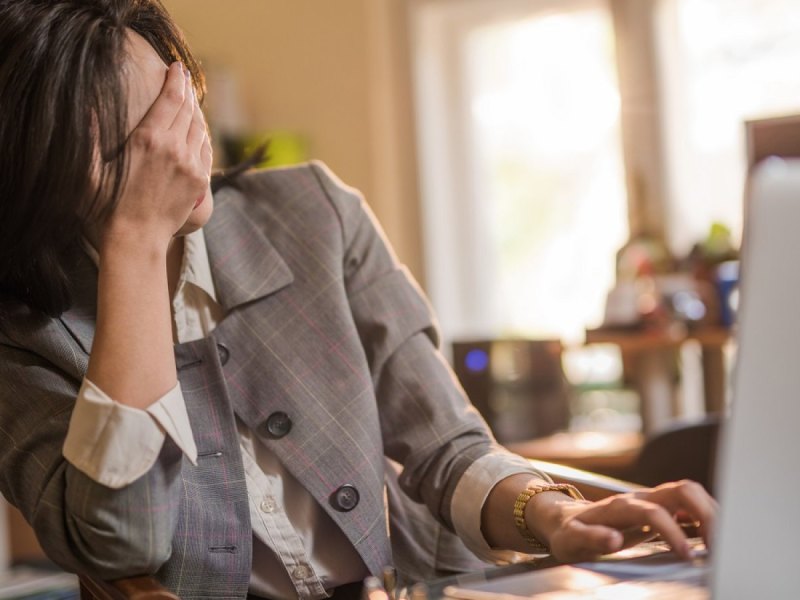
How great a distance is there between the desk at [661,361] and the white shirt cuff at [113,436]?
1969 mm

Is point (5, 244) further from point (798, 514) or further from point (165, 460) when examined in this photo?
point (798, 514)

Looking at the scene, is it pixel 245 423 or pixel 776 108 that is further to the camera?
pixel 776 108

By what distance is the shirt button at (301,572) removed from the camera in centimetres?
107

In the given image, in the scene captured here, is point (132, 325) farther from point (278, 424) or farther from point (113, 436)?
point (278, 424)

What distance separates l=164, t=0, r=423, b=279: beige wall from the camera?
357 cm

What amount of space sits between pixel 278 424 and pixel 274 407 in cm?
2

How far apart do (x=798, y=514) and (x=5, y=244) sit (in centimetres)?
79

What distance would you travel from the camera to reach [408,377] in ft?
3.93

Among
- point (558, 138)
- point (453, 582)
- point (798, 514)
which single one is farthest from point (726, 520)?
point (558, 138)

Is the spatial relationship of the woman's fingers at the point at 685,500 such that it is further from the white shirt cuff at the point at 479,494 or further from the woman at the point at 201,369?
the white shirt cuff at the point at 479,494

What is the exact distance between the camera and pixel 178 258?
1190 mm

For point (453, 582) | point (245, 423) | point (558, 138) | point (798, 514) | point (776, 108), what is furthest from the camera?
point (558, 138)

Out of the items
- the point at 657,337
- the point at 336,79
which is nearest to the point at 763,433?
the point at 657,337

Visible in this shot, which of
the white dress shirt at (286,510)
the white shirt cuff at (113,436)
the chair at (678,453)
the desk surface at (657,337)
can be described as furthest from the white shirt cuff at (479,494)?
the desk surface at (657,337)
